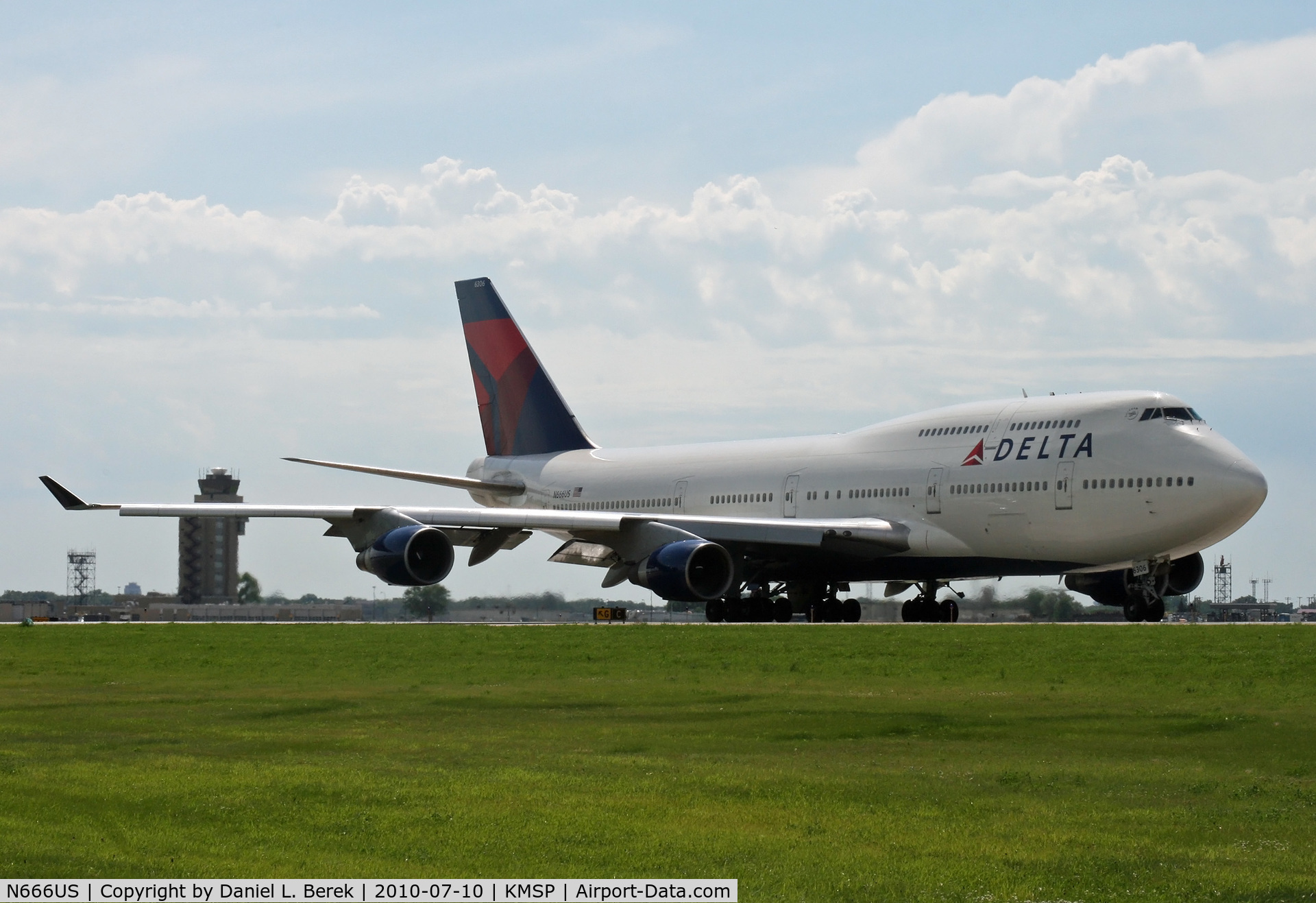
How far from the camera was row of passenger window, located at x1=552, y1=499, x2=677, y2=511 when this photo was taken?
139 ft

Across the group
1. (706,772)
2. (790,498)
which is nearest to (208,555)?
(790,498)

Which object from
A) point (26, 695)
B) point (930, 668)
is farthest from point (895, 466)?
point (26, 695)

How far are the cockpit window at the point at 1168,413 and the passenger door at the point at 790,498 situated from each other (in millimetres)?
9232

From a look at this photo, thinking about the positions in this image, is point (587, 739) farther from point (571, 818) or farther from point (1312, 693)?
point (1312, 693)

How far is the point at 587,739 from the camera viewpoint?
13273mm

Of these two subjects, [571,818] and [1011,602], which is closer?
[571,818]

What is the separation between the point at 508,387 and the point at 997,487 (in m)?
20.0

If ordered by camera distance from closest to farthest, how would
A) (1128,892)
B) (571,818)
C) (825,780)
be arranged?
(1128,892)
(571,818)
(825,780)

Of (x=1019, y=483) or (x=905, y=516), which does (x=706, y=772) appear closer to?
(x=1019, y=483)

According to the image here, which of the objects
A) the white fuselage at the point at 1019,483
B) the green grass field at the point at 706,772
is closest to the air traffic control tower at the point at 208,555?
the white fuselage at the point at 1019,483

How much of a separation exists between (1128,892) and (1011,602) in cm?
3483

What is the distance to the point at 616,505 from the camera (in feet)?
143

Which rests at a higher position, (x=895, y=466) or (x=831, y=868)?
→ (x=895, y=466)

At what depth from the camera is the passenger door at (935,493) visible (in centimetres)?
3528
